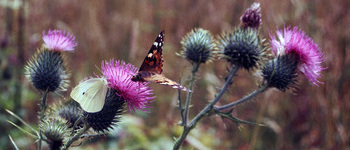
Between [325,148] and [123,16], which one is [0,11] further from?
[325,148]

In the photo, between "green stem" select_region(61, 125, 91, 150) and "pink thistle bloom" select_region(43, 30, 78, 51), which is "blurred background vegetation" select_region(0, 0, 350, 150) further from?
"green stem" select_region(61, 125, 91, 150)

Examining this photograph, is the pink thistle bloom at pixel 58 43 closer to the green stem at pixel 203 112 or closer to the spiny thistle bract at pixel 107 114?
the spiny thistle bract at pixel 107 114

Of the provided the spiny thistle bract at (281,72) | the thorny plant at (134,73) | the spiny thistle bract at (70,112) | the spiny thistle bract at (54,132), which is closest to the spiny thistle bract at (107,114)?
the thorny plant at (134,73)

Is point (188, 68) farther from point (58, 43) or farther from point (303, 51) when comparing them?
point (58, 43)


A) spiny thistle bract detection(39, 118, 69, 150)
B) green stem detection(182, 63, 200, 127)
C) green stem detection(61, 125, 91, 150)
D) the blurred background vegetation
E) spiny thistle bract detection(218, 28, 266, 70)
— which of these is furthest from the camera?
the blurred background vegetation

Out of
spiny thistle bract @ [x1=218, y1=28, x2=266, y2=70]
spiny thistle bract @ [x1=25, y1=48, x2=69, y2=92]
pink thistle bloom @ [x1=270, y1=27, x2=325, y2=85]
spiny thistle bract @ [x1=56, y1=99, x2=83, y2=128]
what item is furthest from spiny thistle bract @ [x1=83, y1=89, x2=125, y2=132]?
pink thistle bloom @ [x1=270, y1=27, x2=325, y2=85]

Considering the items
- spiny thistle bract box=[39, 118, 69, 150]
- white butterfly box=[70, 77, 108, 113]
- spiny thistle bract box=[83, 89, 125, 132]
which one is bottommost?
spiny thistle bract box=[39, 118, 69, 150]

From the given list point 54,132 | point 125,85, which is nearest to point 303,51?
point 125,85
